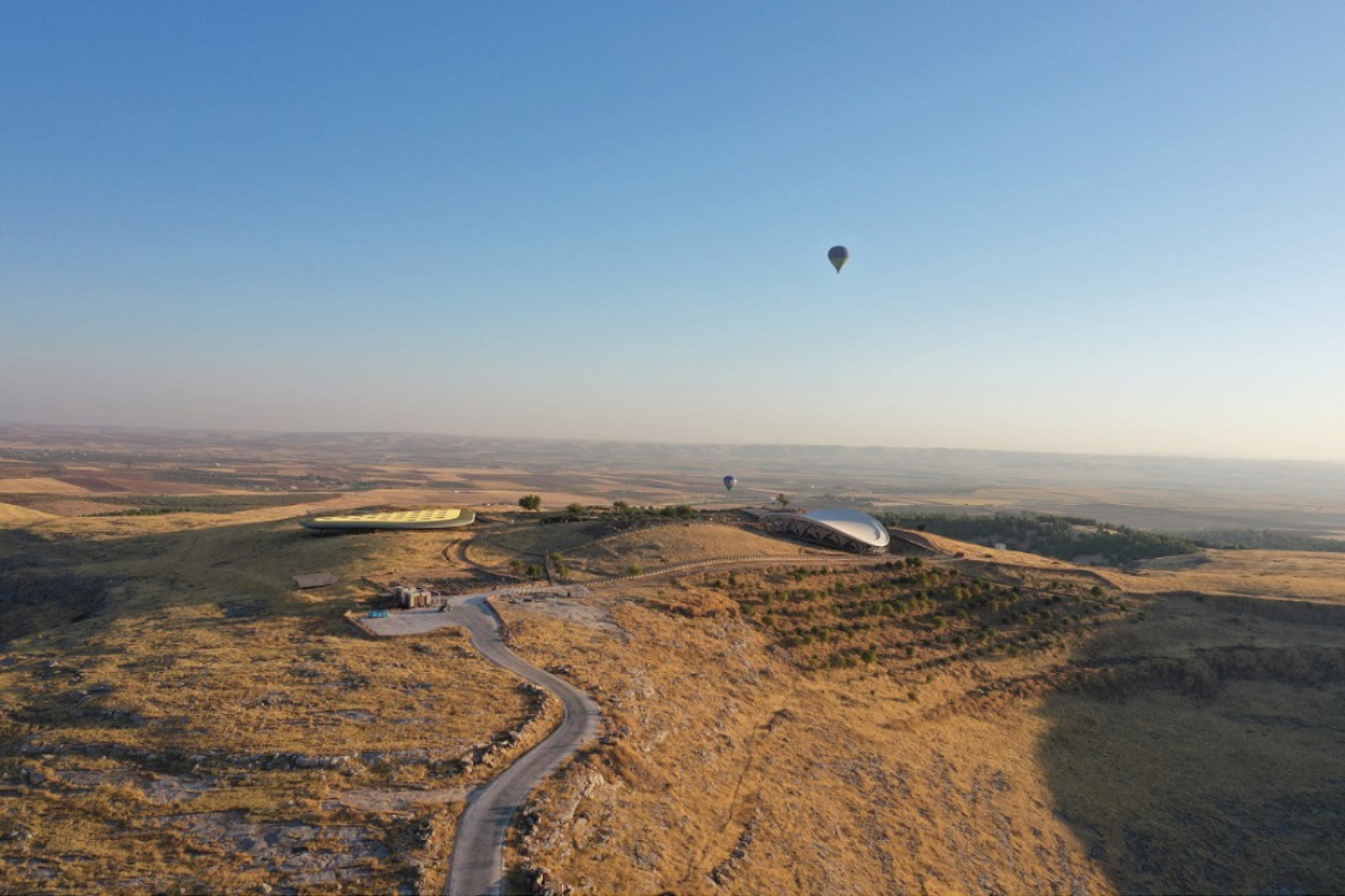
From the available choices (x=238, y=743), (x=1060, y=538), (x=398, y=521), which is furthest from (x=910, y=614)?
(x=1060, y=538)

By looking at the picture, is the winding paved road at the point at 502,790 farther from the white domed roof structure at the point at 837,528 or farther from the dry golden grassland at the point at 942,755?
the white domed roof structure at the point at 837,528

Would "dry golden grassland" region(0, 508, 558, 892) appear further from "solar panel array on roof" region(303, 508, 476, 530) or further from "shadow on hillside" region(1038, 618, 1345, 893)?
"shadow on hillside" region(1038, 618, 1345, 893)

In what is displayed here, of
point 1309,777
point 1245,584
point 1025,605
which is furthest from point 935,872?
point 1245,584

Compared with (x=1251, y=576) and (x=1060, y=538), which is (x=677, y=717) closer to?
(x=1251, y=576)

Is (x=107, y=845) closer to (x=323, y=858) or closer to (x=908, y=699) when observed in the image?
(x=323, y=858)

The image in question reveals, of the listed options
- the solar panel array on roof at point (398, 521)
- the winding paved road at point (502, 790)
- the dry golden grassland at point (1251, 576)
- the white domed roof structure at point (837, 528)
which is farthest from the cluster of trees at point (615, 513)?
the dry golden grassland at point (1251, 576)

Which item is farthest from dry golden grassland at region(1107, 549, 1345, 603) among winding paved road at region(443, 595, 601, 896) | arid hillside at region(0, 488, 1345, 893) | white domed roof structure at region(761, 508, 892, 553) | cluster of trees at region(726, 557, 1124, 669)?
winding paved road at region(443, 595, 601, 896)
